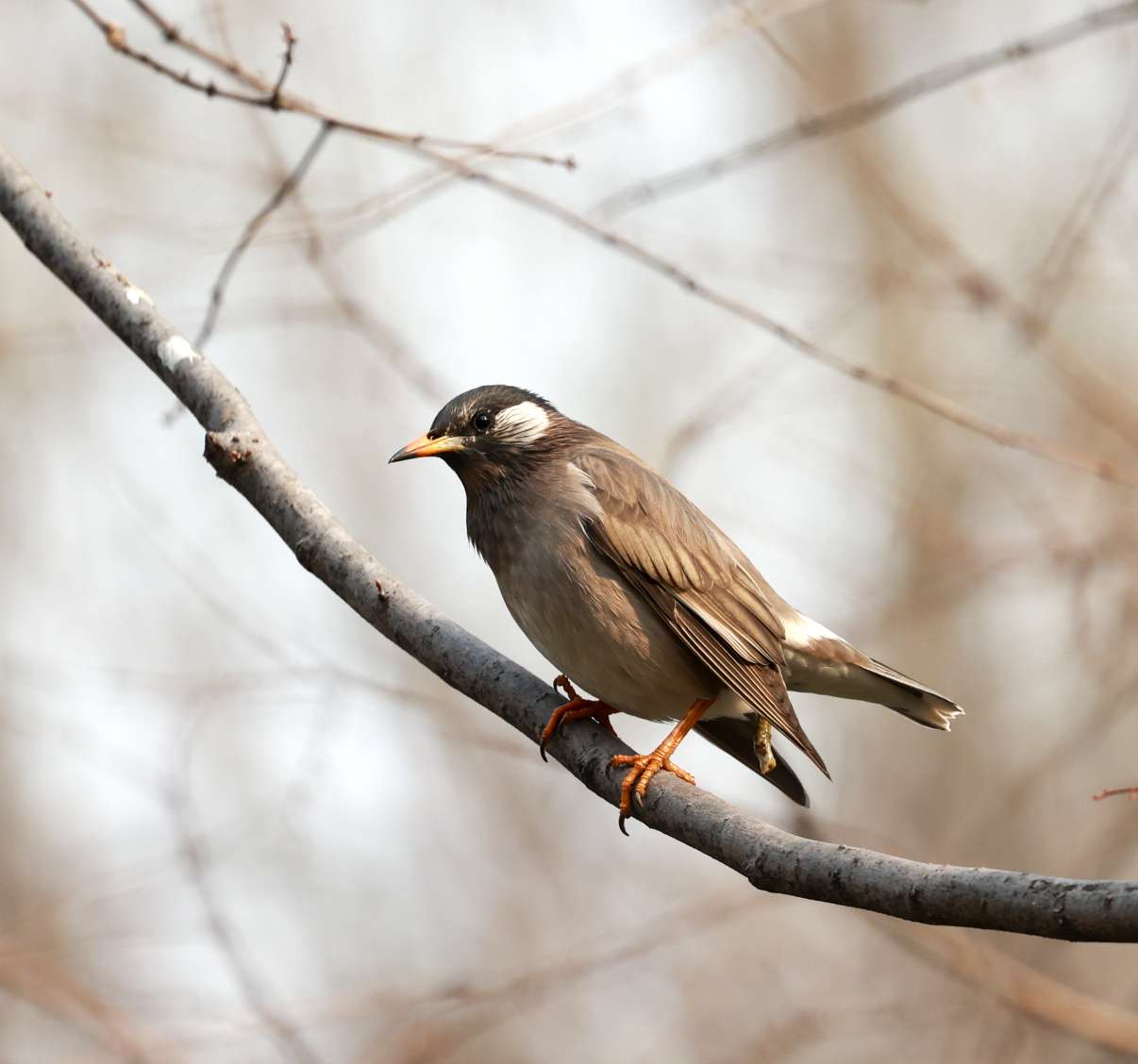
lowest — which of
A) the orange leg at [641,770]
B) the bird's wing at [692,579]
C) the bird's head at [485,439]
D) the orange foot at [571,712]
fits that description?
the orange leg at [641,770]

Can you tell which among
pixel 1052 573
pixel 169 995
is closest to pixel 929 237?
pixel 1052 573

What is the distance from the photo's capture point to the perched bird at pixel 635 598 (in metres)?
4.79

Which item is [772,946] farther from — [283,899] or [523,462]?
[523,462]

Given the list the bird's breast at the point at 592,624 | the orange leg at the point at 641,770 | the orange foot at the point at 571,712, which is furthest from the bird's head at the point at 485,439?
the orange leg at the point at 641,770

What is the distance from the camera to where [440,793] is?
1205cm

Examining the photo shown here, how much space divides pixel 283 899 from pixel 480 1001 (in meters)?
6.57

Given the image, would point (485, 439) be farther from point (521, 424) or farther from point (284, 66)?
point (284, 66)

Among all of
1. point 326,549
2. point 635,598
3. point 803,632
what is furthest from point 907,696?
point 326,549

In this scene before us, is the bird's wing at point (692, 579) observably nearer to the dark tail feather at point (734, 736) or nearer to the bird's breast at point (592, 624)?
the bird's breast at point (592, 624)

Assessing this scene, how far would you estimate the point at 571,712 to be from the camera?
4.75 metres

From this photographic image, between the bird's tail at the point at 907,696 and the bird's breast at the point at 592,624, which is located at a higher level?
the bird's tail at the point at 907,696

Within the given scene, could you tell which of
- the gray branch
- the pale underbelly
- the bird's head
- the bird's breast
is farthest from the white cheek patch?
the gray branch

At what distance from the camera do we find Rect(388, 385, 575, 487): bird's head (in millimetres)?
5266

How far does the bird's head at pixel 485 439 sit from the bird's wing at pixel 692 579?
244mm
